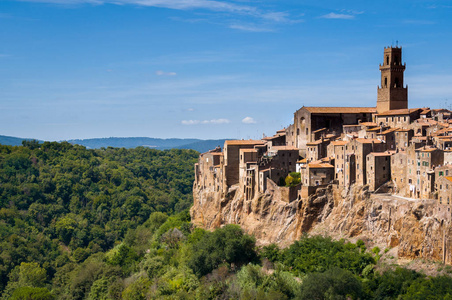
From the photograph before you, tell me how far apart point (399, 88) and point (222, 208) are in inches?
1081

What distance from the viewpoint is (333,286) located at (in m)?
57.6

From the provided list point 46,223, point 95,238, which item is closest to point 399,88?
point 95,238

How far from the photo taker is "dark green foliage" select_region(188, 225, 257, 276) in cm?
7269

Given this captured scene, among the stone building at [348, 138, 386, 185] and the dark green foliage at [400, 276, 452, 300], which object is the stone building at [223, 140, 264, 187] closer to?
the stone building at [348, 138, 386, 185]

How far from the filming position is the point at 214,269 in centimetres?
7431

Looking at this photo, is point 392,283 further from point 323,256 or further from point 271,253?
point 271,253

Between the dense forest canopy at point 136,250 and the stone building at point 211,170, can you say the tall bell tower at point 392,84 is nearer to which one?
the stone building at point 211,170

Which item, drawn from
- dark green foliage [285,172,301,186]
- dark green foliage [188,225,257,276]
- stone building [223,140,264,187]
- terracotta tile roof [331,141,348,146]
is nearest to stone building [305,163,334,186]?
terracotta tile roof [331,141,348,146]

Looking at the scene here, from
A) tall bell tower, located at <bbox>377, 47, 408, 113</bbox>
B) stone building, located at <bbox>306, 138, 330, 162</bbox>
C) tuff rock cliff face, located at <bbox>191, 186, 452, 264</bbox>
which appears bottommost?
tuff rock cliff face, located at <bbox>191, 186, 452, 264</bbox>

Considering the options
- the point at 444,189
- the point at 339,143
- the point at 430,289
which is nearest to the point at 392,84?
→ the point at 339,143

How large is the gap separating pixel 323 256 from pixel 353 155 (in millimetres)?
10844

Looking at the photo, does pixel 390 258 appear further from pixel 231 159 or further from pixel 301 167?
pixel 231 159

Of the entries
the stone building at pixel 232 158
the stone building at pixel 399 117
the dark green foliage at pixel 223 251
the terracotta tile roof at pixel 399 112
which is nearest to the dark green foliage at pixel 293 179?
the dark green foliage at pixel 223 251

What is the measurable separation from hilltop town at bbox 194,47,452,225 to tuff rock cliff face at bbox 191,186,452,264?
765mm
